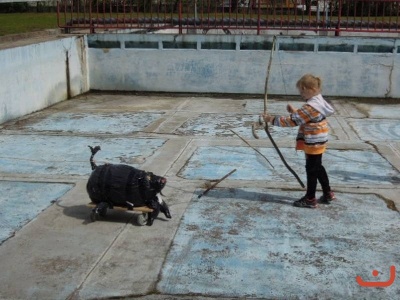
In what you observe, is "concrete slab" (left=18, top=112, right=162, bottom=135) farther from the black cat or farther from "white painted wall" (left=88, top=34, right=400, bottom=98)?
the black cat

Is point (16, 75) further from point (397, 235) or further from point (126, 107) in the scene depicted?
point (397, 235)

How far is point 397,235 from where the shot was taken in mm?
5125

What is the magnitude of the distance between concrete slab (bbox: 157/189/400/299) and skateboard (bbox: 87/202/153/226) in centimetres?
36

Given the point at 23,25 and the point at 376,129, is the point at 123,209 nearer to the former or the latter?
the point at 376,129

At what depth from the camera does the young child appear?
5.53 metres

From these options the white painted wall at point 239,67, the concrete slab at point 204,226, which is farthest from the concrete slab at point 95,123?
the white painted wall at point 239,67

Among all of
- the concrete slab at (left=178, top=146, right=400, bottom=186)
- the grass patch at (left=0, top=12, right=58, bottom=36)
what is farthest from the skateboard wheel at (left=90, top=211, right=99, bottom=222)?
the grass patch at (left=0, top=12, right=58, bottom=36)

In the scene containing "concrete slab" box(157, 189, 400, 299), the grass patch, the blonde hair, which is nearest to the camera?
"concrete slab" box(157, 189, 400, 299)

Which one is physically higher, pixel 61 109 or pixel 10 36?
pixel 10 36

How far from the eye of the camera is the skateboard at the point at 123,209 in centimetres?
Result: 523

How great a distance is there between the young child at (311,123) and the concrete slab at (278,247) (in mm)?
329

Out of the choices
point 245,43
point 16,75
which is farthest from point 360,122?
point 16,75

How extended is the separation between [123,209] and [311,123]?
1.94 m

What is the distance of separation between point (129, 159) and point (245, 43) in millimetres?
6296
